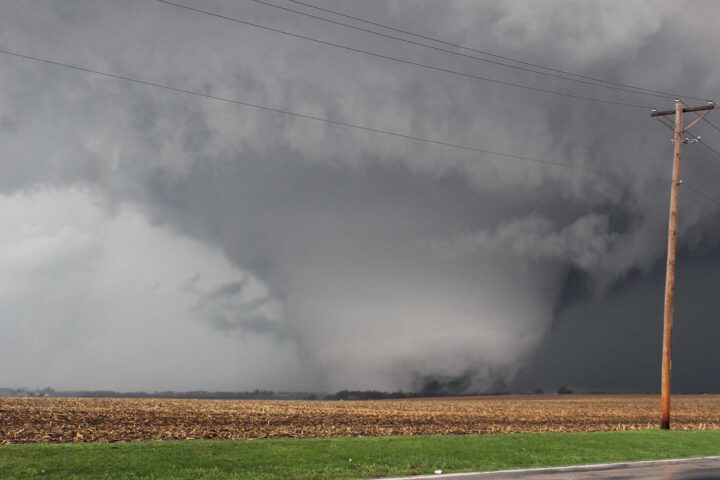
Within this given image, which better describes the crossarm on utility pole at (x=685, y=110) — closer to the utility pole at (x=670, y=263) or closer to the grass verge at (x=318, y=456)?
the utility pole at (x=670, y=263)

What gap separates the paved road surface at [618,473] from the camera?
18188 mm

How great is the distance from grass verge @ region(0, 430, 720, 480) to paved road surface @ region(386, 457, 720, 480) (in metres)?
1.32

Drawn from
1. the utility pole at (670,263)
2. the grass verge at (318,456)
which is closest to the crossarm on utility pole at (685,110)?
the utility pole at (670,263)

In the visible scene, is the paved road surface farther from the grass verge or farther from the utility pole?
the utility pole

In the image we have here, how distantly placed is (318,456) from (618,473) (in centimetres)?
896

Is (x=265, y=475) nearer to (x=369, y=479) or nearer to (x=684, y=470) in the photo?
Answer: (x=369, y=479)

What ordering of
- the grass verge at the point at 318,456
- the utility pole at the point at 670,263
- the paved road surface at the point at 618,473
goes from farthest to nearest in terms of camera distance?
1. the utility pole at the point at 670,263
2. the grass verge at the point at 318,456
3. the paved road surface at the point at 618,473

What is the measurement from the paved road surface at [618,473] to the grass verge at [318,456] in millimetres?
1316

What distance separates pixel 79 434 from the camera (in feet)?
106

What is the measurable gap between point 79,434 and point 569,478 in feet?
76.7

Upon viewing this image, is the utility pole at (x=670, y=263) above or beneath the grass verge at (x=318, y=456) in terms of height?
above

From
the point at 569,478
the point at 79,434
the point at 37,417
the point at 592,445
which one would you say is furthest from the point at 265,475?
the point at 37,417

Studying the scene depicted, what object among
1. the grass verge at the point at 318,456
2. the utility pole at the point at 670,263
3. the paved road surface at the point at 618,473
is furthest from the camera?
the utility pole at the point at 670,263

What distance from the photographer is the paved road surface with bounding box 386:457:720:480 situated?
18188 millimetres
